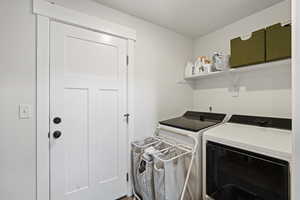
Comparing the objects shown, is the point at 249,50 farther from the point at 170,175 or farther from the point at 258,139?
the point at 170,175

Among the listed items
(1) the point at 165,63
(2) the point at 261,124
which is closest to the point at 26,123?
(1) the point at 165,63

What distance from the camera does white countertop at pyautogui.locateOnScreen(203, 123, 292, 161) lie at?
3.32 ft

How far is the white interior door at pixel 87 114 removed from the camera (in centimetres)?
140

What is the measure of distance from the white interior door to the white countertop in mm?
1058

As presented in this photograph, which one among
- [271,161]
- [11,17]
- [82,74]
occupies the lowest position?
[271,161]

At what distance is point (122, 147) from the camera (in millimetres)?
1794

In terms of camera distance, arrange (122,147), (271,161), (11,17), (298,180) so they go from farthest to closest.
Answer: (122,147) → (11,17) → (271,161) → (298,180)

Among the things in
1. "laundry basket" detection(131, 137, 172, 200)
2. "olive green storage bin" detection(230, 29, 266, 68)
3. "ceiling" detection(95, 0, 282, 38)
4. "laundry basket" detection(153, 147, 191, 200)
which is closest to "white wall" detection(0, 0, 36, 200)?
"ceiling" detection(95, 0, 282, 38)

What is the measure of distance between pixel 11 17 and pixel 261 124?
2.50m

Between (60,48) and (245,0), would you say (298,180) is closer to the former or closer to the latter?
(245,0)

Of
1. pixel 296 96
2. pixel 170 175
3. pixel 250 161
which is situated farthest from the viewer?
pixel 170 175

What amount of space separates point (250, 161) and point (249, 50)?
1073mm

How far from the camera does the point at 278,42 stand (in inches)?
52.0

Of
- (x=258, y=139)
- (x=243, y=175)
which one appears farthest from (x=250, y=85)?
(x=243, y=175)
